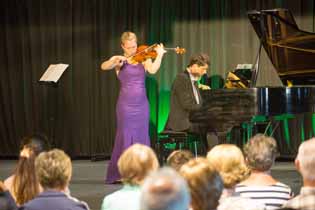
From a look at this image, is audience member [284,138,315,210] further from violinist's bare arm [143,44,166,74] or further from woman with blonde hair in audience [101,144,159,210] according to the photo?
violinist's bare arm [143,44,166,74]

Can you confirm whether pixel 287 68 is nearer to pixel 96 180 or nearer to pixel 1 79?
pixel 96 180

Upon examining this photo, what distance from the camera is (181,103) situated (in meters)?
8.19

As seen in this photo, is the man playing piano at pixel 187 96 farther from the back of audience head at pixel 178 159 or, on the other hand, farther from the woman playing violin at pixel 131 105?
the back of audience head at pixel 178 159

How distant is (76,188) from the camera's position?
7934 millimetres

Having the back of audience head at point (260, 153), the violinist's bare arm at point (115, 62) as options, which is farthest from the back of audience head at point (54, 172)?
the violinist's bare arm at point (115, 62)

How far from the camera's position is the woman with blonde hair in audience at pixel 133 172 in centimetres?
369

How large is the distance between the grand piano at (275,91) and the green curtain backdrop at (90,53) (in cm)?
266

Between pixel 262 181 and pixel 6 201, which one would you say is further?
pixel 262 181

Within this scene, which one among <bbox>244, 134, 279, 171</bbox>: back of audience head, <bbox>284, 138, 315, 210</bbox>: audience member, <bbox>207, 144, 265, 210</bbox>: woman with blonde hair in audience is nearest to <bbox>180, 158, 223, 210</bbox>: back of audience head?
<bbox>284, 138, 315, 210</bbox>: audience member

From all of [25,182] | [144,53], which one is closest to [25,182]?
[25,182]

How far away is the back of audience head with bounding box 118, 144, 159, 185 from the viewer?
3.68 meters

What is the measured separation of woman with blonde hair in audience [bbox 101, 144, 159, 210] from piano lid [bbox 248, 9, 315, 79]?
421 cm

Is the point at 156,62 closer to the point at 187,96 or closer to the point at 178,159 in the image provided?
the point at 187,96

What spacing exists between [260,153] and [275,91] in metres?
3.14
